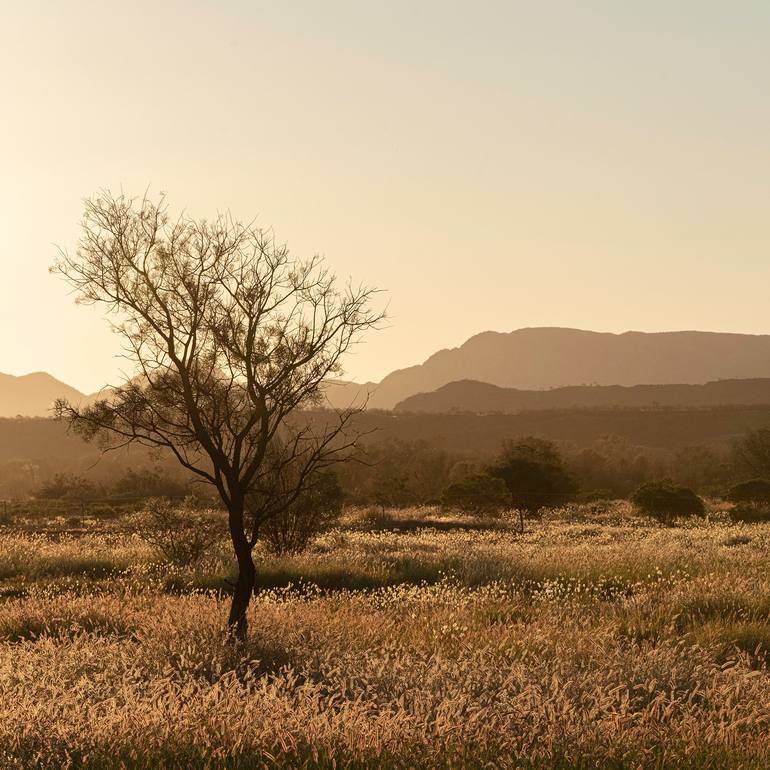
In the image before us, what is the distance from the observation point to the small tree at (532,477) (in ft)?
136

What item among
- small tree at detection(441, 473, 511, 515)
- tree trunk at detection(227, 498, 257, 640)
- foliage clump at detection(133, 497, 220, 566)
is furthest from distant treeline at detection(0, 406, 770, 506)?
tree trunk at detection(227, 498, 257, 640)

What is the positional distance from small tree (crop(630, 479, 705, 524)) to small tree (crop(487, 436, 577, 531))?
5.85m

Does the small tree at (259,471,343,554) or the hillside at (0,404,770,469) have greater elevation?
the hillside at (0,404,770,469)

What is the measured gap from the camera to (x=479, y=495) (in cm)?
3947

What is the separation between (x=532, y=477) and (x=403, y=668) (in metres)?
36.4

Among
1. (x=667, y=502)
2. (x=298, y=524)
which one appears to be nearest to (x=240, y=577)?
(x=298, y=524)

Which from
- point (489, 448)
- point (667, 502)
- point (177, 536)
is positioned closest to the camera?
point (177, 536)

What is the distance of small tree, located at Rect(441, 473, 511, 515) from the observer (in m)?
39.3

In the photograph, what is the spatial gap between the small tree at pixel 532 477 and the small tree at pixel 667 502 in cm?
585

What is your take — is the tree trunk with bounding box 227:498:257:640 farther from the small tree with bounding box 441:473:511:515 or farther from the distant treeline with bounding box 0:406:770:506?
the distant treeline with bounding box 0:406:770:506

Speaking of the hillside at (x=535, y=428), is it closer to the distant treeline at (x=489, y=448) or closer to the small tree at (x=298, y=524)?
the distant treeline at (x=489, y=448)

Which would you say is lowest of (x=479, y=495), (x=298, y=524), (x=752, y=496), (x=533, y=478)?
(x=752, y=496)

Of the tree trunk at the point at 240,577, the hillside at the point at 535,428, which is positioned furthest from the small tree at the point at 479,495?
the hillside at the point at 535,428

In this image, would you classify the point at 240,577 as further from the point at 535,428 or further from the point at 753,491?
the point at 535,428
